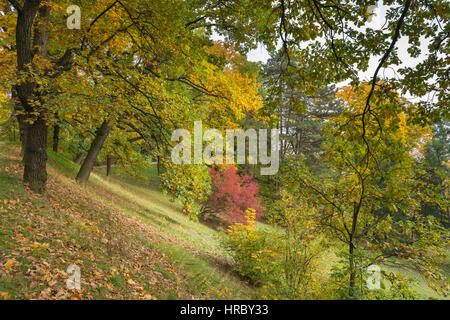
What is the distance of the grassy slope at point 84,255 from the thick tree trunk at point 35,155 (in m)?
0.33

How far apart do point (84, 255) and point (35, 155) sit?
A: 3743 millimetres

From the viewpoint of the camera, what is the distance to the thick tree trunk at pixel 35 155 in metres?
6.62

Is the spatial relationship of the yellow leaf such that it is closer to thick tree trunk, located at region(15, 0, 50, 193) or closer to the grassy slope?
the grassy slope

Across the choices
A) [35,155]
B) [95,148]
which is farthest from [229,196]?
[35,155]

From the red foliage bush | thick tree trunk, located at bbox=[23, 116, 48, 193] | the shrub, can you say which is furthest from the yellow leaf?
the red foliage bush

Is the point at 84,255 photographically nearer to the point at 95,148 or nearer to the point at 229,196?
the point at 95,148

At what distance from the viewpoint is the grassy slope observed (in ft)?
12.1

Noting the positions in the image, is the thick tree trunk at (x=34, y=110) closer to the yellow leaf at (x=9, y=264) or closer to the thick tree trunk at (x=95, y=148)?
the yellow leaf at (x=9, y=264)

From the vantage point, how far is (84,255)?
4.77 meters

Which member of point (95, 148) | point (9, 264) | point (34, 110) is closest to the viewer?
point (9, 264)

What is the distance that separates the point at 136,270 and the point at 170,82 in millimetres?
7753

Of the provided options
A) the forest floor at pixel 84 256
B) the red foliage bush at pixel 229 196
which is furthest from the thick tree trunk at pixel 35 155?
the red foliage bush at pixel 229 196
